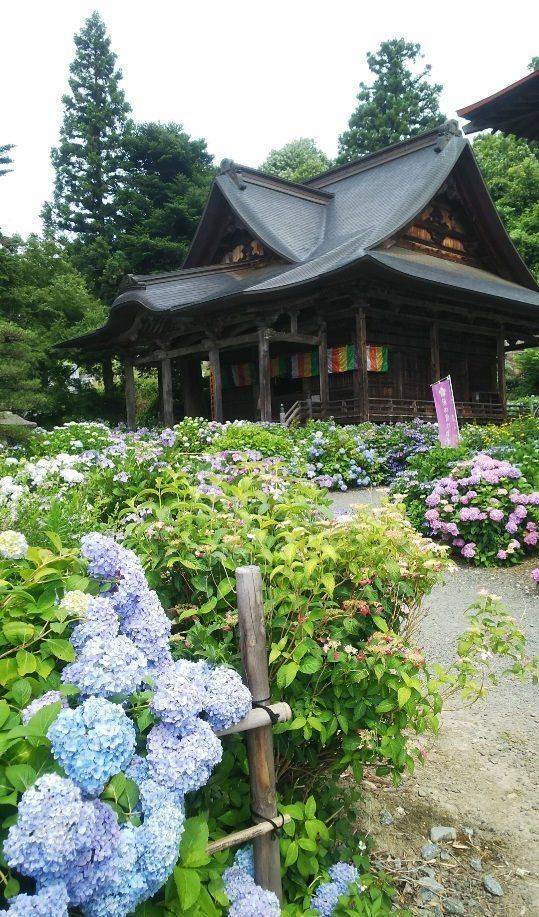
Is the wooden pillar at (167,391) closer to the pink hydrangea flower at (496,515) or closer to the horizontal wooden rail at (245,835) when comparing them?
the pink hydrangea flower at (496,515)

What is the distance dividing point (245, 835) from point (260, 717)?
1.12 feet

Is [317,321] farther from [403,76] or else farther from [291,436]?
[403,76]

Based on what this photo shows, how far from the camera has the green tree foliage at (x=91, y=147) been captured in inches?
1166

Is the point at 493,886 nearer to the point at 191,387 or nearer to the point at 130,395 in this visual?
the point at 130,395

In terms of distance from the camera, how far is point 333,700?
7.57 ft

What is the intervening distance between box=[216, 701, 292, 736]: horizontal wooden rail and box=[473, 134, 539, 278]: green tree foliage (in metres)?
28.0

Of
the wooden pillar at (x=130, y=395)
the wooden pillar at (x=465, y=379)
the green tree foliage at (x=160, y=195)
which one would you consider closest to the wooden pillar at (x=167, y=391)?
the wooden pillar at (x=130, y=395)

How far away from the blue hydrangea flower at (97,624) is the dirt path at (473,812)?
1.72 meters

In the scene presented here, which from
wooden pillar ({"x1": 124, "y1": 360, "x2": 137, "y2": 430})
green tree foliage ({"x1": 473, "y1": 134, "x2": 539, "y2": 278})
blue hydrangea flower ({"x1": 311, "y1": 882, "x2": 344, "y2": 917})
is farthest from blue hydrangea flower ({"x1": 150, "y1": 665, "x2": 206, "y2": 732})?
green tree foliage ({"x1": 473, "y1": 134, "x2": 539, "y2": 278})

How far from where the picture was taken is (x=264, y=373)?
551 inches

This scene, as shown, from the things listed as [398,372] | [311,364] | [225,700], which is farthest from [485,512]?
[398,372]

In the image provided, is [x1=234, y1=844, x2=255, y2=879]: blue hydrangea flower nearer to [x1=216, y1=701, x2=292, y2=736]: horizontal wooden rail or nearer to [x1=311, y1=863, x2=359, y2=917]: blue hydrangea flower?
[x1=311, y1=863, x2=359, y2=917]: blue hydrangea flower

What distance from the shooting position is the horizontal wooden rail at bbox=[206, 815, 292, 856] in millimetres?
1891

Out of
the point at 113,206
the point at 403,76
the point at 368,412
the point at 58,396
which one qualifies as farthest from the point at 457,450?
the point at 403,76
